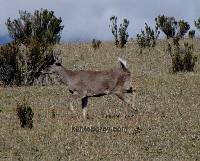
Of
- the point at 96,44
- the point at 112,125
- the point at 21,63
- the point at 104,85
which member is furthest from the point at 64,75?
the point at 96,44

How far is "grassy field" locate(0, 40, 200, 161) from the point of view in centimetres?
1153

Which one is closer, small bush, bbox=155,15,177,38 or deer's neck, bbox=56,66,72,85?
deer's neck, bbox=56,66,72,85

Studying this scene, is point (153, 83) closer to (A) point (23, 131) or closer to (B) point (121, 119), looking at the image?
(B) point (121, 119)

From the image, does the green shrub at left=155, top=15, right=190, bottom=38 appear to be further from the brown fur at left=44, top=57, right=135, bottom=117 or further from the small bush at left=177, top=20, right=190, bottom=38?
the brown fur at left=44, top=57, right=135, bottom=117

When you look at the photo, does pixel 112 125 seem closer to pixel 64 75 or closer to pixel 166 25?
pixel 64 75

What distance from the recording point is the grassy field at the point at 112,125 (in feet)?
37.8

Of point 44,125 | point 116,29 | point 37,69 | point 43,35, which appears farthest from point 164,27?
point 44,125

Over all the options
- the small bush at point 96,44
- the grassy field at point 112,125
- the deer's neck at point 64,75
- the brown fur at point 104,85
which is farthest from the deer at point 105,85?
the small bush at point 96,44

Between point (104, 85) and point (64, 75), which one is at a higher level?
point (64, 75)

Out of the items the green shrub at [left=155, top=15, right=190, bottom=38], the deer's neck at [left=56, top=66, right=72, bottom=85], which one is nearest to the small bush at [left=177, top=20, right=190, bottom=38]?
the green shrub at [left=155, top=15, right=190, bottom=38]

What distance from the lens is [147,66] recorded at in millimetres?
25453

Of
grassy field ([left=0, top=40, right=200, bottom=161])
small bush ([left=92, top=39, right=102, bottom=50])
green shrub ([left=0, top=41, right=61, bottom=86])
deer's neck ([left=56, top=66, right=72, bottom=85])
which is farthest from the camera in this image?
small bush ([left=92, top=39, right=102, bottom=50])

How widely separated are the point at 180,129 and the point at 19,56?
1149 cm

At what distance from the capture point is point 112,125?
13859mm
